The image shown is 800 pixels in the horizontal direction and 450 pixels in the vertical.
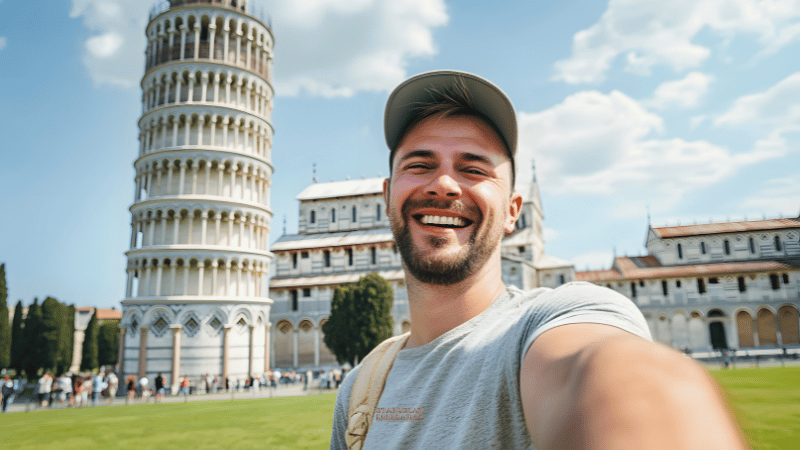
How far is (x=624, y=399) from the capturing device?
0.65m

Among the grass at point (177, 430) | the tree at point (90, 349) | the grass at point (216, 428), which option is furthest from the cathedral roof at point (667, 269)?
the tree at point (90, 349)

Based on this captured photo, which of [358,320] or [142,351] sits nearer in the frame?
[142,351]

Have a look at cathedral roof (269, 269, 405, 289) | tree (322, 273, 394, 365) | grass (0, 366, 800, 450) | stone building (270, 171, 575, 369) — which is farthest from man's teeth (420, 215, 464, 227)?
cathedral roof (269, 269, 405, 289)

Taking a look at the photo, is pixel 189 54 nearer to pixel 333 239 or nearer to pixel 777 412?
pixel 333 239

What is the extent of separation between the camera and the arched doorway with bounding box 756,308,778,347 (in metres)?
39.3

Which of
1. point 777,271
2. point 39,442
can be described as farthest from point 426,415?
point 777,271

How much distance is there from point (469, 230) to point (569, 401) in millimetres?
976

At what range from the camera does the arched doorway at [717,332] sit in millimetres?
39500

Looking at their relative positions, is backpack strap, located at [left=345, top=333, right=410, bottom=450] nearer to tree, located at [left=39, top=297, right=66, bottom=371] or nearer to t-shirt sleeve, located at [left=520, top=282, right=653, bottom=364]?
t-shirt sleeve, located at [left=520, top=282, right=653, bottom=364]

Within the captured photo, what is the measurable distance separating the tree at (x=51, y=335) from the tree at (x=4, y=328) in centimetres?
231

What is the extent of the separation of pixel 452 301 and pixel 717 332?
1875 inches

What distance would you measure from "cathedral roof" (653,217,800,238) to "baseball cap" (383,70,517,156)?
158 ft

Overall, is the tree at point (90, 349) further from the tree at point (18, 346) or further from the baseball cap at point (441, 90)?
the baseball cap at point (441, 90)

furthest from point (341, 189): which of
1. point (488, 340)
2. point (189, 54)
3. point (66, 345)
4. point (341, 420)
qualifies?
point (488, 340)
